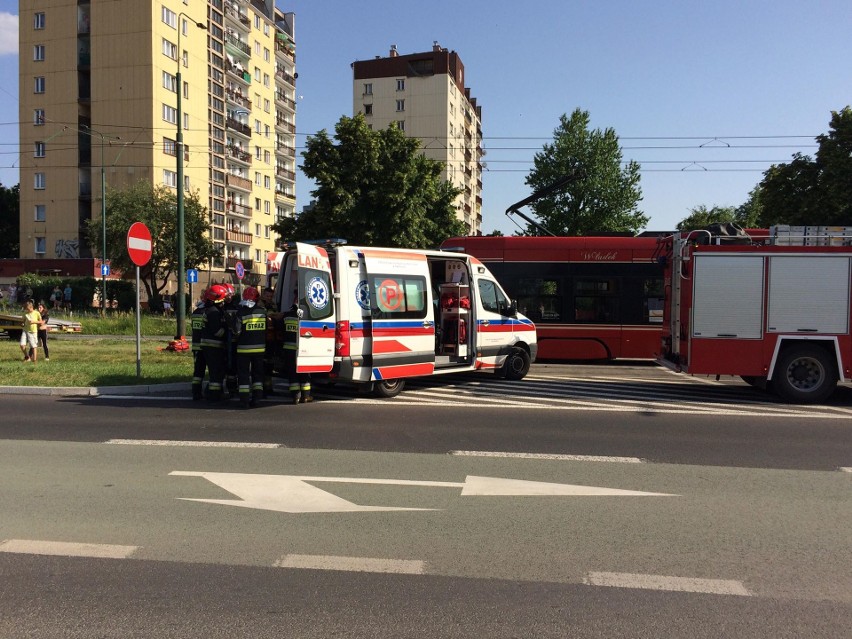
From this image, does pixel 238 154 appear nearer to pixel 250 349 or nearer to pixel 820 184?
pixel 820 184

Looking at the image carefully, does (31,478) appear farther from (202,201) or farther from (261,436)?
(202,201)

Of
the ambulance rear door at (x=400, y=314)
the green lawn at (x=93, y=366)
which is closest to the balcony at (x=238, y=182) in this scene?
the green lawn at (x=93, y=366)

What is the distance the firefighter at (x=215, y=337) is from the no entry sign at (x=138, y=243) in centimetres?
290

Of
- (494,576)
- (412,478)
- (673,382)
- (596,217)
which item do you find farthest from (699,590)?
(596,217)

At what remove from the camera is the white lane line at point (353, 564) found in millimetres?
4180

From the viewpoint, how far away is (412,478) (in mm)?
6320

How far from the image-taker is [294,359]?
1030 cm

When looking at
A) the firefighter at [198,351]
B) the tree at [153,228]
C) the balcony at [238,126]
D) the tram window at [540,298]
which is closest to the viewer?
the firefighter at [198,351]

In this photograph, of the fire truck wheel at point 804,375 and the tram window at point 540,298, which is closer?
the fire truck wheel at point 804,375

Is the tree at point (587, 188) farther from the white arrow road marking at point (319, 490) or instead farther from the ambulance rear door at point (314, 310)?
the white arrow road marking at point (319, 490)

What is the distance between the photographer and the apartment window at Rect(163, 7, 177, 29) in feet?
171

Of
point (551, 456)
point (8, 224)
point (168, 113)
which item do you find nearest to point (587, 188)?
point (168, 113)

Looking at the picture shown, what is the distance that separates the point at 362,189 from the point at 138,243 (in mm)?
19438

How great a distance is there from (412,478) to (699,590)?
2.93 m
